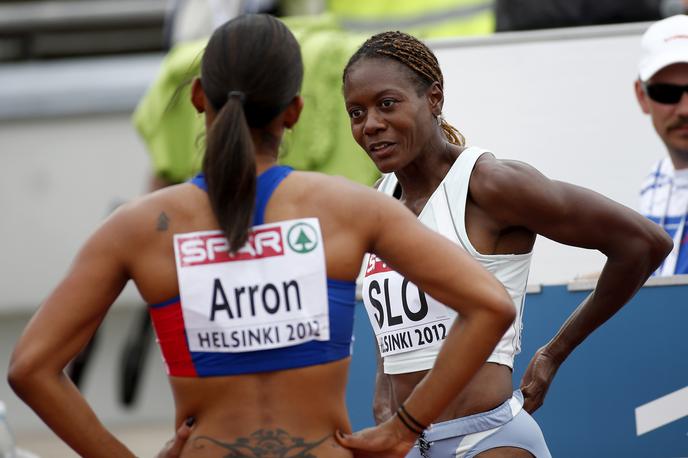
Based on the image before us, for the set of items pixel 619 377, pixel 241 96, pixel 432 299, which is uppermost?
pixel 241 96

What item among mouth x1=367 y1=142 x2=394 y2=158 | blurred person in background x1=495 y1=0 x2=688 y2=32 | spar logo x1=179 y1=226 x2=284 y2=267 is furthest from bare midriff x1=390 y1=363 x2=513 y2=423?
blurred person in background x1=495 y1=0 x2=688 y2=32

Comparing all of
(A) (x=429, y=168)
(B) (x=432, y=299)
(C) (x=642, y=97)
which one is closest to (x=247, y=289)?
(B) (x=432, y=299)

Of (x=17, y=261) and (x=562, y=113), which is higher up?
(x=562, y=113)

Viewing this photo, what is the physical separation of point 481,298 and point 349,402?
222 cm

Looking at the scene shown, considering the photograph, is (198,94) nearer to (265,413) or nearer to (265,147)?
(265,147)

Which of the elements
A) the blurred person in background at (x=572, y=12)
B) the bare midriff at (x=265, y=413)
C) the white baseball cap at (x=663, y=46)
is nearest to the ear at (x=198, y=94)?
the bare midriff at (x=265, y=413)

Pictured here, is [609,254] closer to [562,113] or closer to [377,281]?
[377,281]

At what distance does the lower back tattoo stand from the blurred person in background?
4.13 meters

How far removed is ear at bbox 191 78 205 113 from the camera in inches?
118

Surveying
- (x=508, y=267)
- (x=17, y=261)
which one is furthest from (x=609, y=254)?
(x=17, y=261)

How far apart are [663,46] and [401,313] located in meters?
1.93

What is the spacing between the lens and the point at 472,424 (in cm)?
366

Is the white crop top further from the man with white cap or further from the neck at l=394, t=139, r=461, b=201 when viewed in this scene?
the man with white cap

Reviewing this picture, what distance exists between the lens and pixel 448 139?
4270 mm
